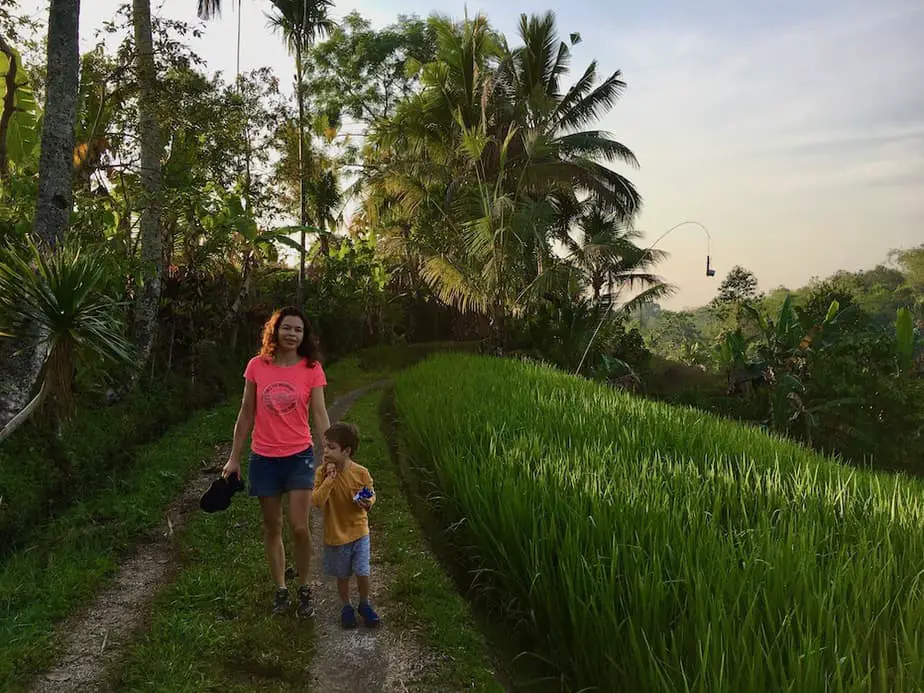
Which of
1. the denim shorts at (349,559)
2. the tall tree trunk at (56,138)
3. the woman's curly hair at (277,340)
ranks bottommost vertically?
the denim shorts at (349,559)

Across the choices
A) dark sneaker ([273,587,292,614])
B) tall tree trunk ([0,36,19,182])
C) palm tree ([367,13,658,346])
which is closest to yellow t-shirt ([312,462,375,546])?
dark sneaker ([273,587,292,614])

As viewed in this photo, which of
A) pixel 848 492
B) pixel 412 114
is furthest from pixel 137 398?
pixel 412 114

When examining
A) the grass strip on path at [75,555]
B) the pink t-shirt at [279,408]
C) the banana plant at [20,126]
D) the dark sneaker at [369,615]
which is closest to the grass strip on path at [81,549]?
the grass strip on path at [75,555]

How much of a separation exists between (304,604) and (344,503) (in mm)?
592

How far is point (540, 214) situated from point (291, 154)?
19.3ft

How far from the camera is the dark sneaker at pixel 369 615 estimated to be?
2.76 m

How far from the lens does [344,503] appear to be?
2.64 meters

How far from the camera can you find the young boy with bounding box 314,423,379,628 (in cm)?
259

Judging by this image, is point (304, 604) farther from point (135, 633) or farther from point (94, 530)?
point (94, 530)

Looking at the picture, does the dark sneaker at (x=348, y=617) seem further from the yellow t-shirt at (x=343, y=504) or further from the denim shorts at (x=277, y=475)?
the denim shorts at (x=277, y=475)

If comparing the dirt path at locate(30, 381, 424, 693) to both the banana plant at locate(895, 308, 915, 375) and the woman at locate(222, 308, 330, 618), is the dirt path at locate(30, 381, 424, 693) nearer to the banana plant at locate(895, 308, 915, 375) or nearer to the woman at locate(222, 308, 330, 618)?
the woman at locate(222, 308, 330, 618)

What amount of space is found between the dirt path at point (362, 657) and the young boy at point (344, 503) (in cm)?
23

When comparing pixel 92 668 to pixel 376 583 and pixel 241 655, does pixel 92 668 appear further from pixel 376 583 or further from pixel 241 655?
pixel 376 583

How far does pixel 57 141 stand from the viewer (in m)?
4.80
